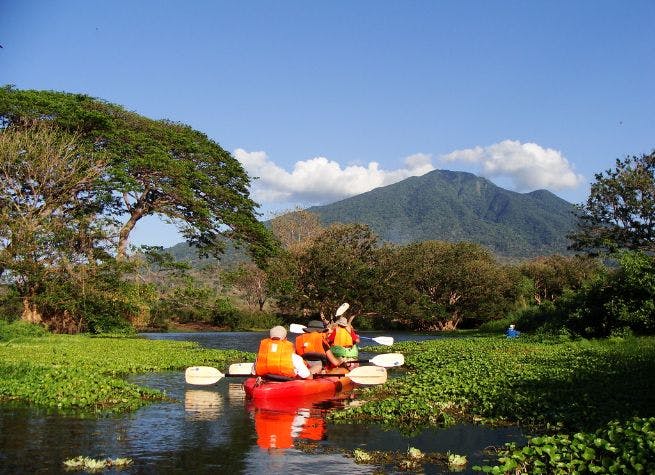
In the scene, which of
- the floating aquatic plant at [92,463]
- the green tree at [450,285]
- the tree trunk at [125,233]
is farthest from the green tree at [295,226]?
the floating aquatic plant at [92,463]

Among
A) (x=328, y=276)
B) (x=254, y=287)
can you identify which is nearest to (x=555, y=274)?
(x=328, y=276)

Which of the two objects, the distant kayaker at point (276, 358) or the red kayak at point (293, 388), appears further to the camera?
the distant kayaker at point (276, 358)

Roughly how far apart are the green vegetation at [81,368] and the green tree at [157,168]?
1051 cm

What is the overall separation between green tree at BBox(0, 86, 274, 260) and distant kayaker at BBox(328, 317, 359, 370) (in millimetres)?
19570

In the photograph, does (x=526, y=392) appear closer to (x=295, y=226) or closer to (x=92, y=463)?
(x=92, y=463)

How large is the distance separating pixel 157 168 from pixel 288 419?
2708cm

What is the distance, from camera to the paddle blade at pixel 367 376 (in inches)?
725

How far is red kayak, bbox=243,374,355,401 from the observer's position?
49.8ft

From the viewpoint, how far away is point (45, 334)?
105 ft

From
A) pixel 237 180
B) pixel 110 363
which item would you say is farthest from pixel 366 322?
pixel 110 363

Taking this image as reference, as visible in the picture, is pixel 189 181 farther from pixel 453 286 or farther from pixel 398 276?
pixel 453 286

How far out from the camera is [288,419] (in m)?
13.5

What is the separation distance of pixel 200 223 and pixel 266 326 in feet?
81.6

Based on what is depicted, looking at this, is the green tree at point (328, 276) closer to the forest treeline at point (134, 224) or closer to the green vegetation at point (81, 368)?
the forest treeline at point (134, 224)
